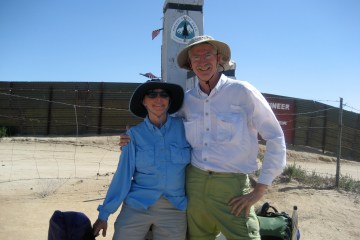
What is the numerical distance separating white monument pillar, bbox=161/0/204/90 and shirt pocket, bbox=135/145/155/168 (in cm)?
295

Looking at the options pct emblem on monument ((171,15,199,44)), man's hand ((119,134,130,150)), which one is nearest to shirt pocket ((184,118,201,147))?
man's hand ((119,134,130,150))

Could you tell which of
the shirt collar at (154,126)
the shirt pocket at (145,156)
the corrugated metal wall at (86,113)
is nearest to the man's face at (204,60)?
the shirt collar at (154,126)

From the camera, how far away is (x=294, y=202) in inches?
234

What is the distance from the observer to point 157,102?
8.48 ft

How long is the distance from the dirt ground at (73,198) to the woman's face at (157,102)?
2.42 meters

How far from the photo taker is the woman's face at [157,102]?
2574 millimetres

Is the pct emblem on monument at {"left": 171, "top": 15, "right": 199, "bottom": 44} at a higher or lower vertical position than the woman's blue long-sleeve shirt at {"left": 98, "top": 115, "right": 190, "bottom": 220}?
higher

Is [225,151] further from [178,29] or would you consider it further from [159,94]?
[178,29]

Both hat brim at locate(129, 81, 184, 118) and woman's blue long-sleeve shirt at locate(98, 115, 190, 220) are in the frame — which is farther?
hat brim at locate(129, 81, 184, 118)

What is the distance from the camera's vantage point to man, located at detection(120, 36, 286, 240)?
224 centimetres

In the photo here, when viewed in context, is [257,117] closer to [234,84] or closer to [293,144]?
[234,84]

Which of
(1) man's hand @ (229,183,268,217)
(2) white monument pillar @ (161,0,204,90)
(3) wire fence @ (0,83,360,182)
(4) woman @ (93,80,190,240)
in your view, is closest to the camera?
(1) man's hand @ (229,183,268,217)

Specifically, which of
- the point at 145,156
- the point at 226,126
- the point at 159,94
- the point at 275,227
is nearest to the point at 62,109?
the point at 159,94

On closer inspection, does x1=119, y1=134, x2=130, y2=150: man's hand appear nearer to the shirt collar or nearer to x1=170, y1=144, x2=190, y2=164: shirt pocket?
the shirt collar
